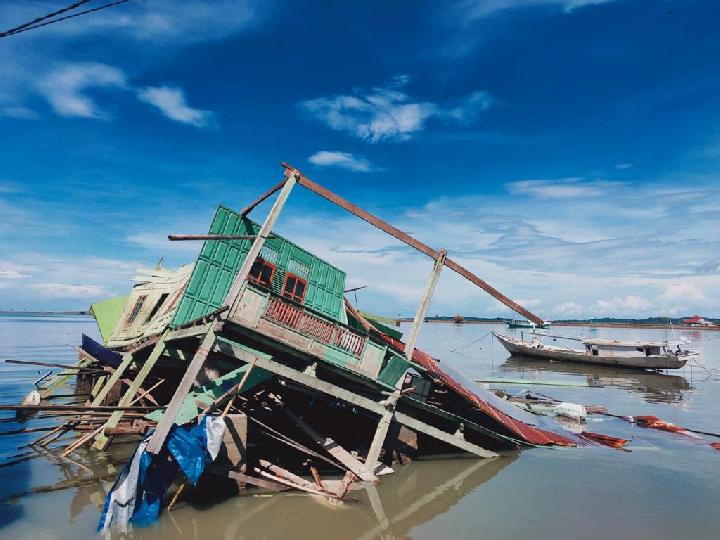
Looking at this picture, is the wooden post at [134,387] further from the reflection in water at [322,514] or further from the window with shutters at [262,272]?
the reflection in water at [322,514]

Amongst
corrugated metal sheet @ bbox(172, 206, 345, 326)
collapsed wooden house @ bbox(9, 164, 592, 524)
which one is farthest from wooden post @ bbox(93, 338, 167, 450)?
corrugated metal sheet @ bbox(172, 206, 345, 326)

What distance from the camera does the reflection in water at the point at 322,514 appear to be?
327 inches

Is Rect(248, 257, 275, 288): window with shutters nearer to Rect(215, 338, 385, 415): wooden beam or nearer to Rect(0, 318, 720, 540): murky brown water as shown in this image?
Rect(215, 338, 385, 415): wooden beam

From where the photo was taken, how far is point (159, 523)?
829 cm

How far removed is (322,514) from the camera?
921cm

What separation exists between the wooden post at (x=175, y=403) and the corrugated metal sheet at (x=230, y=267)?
4681 mm

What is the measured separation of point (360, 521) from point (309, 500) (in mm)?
1345

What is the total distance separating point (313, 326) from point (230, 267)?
505cm

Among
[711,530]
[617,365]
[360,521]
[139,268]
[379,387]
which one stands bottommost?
[360,521]

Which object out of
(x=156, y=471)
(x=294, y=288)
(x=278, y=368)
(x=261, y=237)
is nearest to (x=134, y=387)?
(x=156, y=471)

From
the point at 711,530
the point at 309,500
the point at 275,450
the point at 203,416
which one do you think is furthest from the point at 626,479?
the point at 203,416

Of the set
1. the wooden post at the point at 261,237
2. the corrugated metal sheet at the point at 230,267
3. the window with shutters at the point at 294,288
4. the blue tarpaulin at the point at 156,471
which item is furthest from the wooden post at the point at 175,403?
the window with shutters at the point at 294,288

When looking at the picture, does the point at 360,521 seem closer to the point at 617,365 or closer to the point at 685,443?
the point at 685,443

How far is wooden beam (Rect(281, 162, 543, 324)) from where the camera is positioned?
11.4 m
